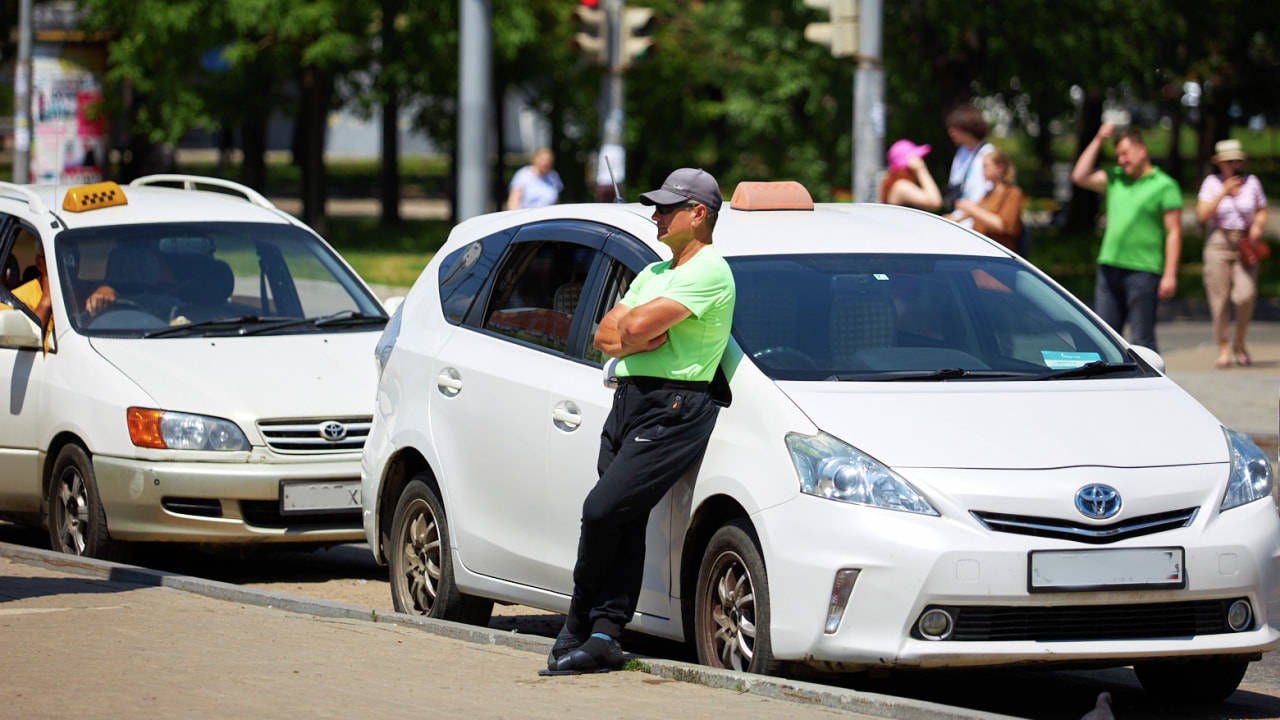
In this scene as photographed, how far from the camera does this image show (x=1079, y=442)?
5.46 meters

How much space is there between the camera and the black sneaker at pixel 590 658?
18.9 feet

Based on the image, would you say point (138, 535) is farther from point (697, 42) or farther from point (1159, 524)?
point (697, 42)

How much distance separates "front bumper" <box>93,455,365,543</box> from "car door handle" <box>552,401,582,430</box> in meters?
2.38

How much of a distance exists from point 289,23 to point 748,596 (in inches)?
1046

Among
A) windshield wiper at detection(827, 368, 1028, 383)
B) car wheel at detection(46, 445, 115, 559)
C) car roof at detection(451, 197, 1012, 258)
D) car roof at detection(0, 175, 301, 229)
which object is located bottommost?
car wheel at detection(46, 445, 115, 559)

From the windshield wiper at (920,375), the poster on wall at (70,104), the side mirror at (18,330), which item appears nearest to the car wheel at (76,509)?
the side mirror at (18,330)

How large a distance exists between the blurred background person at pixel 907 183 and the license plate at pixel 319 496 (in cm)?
468

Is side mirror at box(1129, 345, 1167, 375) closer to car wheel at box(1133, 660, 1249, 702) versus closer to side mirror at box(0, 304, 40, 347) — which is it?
car wheel at box(1133, 660, 1249, 702)

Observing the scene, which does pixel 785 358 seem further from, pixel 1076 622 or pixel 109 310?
pixel 109 310

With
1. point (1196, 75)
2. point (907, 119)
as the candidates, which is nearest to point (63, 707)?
point (907, 119)

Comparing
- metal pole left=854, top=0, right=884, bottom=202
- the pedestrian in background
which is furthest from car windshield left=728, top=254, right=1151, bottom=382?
metal pole left=854, top=0, right=884, bottom=202

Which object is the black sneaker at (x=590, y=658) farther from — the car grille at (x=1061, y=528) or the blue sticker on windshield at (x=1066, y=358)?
the blue sticker on windshield at (x=1066, y=358)

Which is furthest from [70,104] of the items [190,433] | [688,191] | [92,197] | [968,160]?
[688,191]

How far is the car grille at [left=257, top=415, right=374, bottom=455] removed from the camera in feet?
27.6
